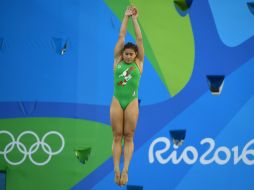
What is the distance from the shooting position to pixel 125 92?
4695mm

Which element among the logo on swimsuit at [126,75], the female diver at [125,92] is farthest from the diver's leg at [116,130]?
the logo on swimsuit at [126,75]

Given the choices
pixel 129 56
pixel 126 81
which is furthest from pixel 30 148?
pixel 129 56

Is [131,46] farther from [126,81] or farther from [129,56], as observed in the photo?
[126,81]

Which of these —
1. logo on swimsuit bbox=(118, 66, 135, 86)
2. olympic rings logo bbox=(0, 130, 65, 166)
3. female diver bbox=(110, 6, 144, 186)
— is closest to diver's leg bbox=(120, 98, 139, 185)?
female diver bbox=(110, 6, 144, 186)

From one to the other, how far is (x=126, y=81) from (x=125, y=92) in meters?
0.10

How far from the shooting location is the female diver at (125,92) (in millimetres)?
4664

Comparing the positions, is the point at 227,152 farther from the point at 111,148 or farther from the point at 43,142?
the point at 43,142

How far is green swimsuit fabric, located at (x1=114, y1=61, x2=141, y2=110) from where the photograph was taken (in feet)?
15.3

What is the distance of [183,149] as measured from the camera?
4910 mm

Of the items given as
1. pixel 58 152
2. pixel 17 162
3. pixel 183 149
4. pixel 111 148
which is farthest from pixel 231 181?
pixel 17 162

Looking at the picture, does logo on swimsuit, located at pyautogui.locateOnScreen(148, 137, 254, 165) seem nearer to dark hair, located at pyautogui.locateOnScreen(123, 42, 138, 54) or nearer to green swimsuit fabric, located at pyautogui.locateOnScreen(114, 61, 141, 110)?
green swimsuit fabric, located at pyautogui.locateOnScreen(114, 61, 141, 110)

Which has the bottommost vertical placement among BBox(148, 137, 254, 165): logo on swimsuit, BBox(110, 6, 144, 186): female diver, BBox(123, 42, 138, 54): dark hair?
BBox(148, 137, 254, 165): logo on swimsuit

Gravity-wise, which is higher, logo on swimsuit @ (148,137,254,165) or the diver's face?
the diver's face

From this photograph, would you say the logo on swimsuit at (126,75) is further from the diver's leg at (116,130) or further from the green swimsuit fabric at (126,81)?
the diver's leg at (116,130)
